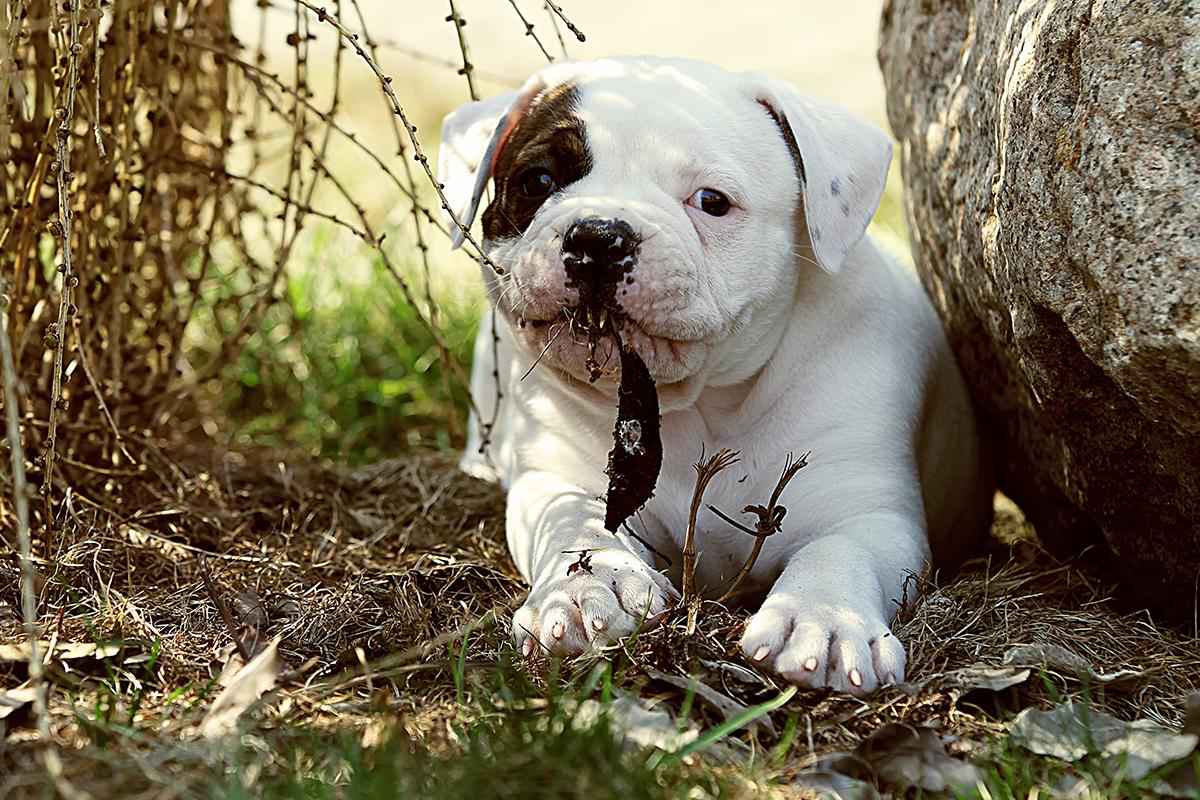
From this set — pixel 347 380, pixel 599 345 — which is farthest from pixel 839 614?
pixel 347 380

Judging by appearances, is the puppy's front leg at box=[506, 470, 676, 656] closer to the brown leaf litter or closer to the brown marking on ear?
the brown leaf litter

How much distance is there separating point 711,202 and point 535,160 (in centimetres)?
39

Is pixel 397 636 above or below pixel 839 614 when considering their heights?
below

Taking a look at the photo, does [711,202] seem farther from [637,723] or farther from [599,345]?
[637,723]

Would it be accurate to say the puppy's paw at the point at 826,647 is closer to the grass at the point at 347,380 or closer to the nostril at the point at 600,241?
the nostril at the point at 600,241

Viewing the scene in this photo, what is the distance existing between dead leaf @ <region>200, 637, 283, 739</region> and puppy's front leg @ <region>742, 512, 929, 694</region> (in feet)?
2.74

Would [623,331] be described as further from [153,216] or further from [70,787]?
[153,216]

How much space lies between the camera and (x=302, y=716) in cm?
243

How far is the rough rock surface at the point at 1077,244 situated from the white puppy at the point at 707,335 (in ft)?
0.78

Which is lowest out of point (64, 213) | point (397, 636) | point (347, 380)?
point (347, 380)

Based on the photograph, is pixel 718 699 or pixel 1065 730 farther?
pixel 718 699

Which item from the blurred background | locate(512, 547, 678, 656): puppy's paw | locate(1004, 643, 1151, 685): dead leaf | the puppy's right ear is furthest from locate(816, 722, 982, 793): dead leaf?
the blurred background

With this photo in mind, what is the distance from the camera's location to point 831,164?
125 inches

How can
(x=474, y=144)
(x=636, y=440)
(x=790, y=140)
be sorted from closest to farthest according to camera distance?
(x=636, y=440)
(x=790, y=140)
(x=474, y=144)
